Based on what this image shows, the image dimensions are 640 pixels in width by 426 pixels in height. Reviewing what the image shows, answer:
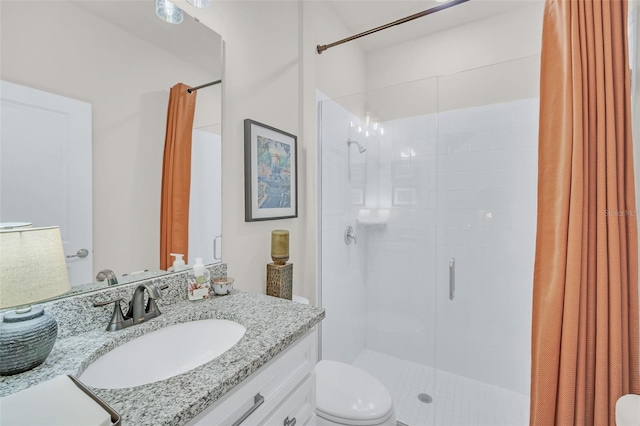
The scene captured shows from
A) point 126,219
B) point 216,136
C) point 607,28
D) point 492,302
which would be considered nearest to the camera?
point 126,219

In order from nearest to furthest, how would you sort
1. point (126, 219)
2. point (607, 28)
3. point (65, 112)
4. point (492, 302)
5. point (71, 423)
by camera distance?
point (71, 423), point (65, 112), point (126, 219), point (607, 28), point (492, 302)

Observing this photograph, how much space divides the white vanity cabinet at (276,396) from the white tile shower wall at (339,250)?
107cm

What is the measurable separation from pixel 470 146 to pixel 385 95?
717 mm

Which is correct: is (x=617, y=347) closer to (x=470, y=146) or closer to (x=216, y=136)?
(x=470, y=146)

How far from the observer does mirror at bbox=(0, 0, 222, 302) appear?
0.71 metres

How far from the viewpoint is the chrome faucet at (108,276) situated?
2.86 ft

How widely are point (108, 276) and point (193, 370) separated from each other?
0.49 meters

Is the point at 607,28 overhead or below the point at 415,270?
overhead

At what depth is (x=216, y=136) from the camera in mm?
1223

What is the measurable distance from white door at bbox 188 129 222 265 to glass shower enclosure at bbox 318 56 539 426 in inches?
34.7

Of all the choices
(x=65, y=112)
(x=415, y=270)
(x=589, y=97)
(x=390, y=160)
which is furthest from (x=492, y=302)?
(x=65, y=112)

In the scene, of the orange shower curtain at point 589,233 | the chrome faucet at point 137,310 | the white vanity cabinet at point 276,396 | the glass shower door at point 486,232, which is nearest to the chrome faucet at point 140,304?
the chrome faucet at point 137,310

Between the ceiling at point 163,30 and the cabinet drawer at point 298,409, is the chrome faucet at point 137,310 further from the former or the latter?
the ceiling at point 163,30

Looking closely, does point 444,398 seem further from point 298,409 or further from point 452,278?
point 298,409
